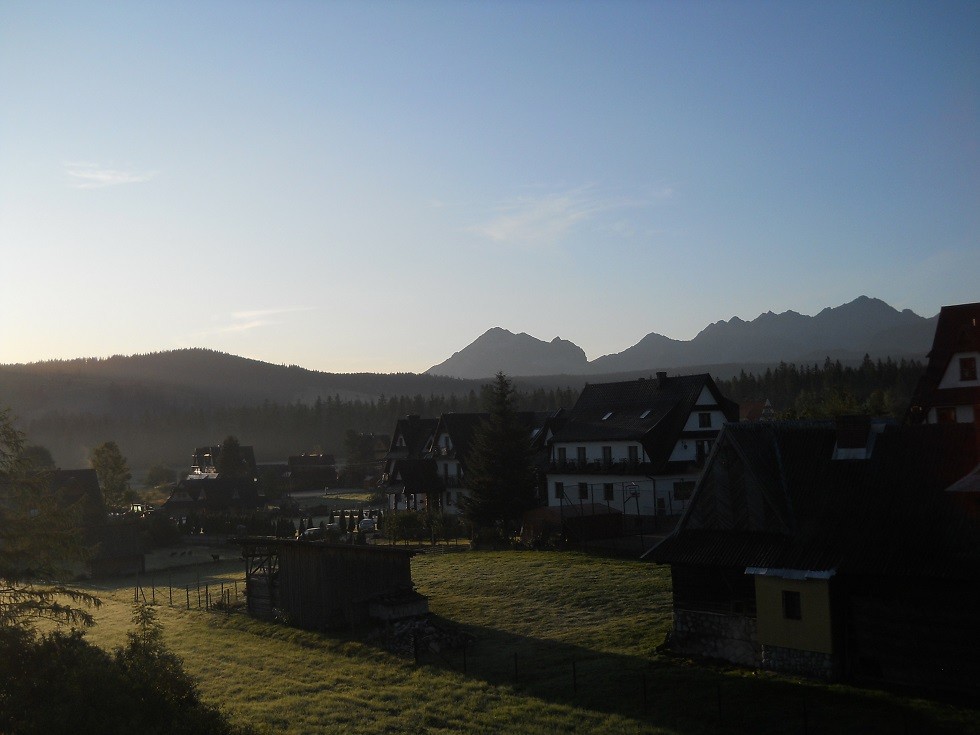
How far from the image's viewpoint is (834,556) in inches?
919

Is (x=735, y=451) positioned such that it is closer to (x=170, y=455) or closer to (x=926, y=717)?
(x=926, y=717)

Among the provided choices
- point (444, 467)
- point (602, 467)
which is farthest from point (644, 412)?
point (444, 467)

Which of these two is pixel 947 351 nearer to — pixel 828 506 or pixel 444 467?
pixel 828 506

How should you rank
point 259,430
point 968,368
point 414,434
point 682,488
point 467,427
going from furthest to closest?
point 259,430 → point 414,434 → point 467,427 → point 682,488 → point 968,368

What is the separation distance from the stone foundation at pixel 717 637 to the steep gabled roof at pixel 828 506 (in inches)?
69.0

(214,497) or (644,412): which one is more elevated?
(644,412)

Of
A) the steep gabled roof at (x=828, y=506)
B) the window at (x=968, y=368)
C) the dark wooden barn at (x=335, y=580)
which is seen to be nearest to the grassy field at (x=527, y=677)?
the dark wooden barn at (x=335, y=580)

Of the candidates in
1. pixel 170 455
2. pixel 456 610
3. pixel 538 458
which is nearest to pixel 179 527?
pixel 538 458

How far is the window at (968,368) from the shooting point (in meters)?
44.8

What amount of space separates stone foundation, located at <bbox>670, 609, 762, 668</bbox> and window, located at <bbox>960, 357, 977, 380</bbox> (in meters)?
28.1

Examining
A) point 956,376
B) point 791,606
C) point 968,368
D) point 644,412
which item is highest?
point 968,368

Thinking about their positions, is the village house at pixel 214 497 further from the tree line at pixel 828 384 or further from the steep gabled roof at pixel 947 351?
the tree line at pixel 828 384

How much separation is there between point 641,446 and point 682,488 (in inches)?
146

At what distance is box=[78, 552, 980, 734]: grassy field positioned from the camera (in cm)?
2058
